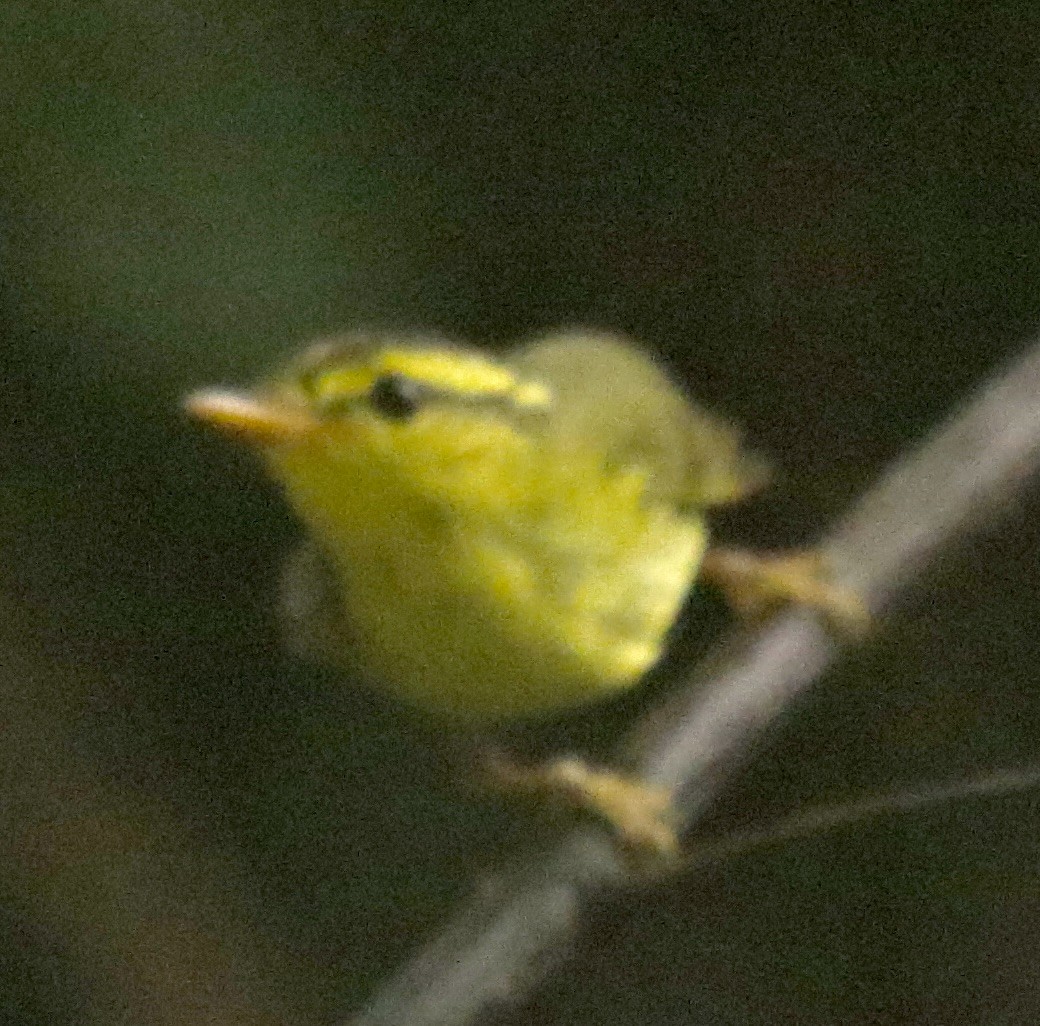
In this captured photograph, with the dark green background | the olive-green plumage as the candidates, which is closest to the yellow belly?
the olive-green plumage

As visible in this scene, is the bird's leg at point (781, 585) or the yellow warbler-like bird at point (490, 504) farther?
the bird's leg at point (781, 585)

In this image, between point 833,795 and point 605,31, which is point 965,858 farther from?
point 605,31

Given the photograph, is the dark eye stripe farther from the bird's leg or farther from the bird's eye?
the bird's leg

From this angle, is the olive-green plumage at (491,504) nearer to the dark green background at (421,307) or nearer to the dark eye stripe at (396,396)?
the dark eye stripe at (396,396)

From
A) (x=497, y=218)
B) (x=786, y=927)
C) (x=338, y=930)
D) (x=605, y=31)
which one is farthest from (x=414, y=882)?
(x=605, y=31)

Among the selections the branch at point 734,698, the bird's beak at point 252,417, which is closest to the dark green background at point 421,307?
the branch at point 734,698

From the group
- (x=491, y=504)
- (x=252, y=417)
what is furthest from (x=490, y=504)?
(x=252, y=417)
